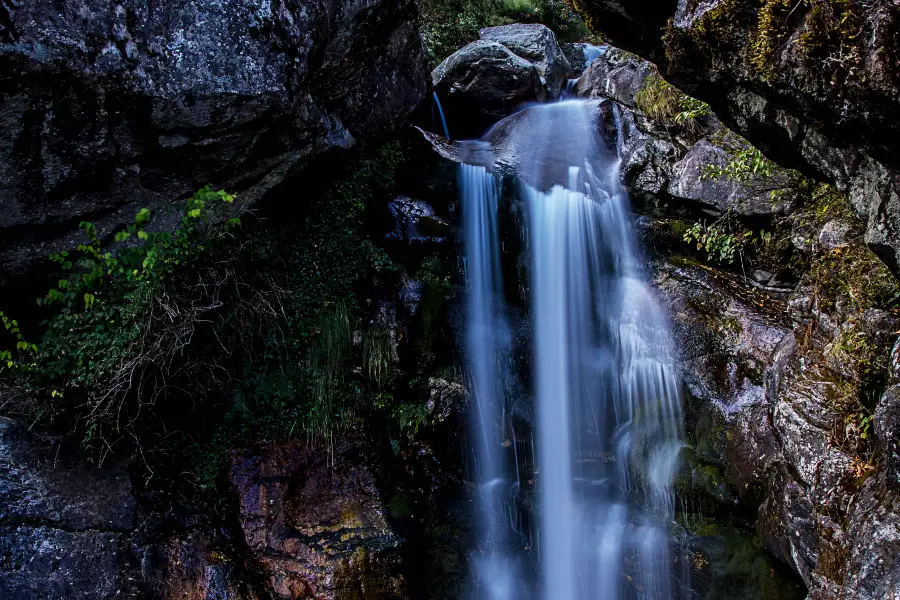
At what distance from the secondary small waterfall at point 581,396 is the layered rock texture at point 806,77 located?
2734mm

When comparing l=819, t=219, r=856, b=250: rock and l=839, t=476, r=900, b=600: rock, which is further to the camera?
l=819, t=219, r=856, b=250: rock

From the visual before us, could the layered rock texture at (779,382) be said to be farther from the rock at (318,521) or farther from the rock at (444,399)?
the rock at (318,521)

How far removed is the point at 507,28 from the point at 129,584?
10.5 metres

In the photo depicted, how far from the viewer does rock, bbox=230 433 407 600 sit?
503 cm

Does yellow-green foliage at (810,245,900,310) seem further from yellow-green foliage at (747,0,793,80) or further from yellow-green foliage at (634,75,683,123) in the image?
yellow-green foliage at (634,75,683,123)

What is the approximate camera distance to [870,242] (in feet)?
10.3

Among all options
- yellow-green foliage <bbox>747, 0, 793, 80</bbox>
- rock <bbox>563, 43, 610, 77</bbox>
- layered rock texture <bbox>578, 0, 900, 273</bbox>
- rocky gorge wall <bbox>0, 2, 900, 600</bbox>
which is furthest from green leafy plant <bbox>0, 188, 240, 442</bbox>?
rock <bbox>563, 43, 610, 77</bbox>

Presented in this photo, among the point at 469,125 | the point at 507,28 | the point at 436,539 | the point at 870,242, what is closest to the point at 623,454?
the point at 436,539

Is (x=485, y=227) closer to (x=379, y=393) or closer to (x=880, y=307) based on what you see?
(x=379, y=393)

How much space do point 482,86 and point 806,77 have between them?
7188mm

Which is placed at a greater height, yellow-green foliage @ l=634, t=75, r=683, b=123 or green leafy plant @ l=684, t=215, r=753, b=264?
yellow-green foliage @ l=634, t=75, r=683, b=123

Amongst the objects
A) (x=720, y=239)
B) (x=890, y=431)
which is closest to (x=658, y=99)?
(x=720, y=239)

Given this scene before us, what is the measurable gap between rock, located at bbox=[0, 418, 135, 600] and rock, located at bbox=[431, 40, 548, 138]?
7142mm

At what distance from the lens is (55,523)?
448 centimetres
